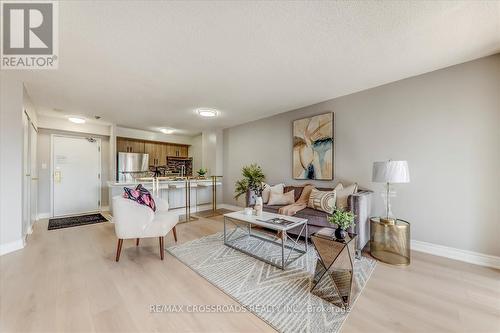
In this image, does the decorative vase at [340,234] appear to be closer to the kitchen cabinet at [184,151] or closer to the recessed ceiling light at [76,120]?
the recessed ceiling light at [76,120]

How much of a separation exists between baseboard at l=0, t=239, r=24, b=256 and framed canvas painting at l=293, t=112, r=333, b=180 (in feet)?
14.8

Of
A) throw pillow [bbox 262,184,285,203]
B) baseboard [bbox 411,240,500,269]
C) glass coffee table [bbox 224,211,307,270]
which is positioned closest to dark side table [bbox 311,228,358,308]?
glass coffee table [bbox 224,211,307,270]

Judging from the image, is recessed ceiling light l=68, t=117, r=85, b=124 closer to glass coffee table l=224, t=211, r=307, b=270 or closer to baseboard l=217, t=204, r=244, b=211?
baseboard l=217, t=204, r=244, b=211

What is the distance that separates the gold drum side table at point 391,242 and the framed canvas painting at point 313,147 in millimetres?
1239

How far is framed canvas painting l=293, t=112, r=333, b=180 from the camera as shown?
3.62 meters

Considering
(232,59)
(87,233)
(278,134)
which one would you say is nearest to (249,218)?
(232,59)

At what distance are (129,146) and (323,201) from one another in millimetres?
5682

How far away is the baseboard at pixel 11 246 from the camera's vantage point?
8.64 feet

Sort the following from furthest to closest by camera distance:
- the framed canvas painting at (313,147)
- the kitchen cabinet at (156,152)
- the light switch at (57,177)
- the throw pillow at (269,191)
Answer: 1. the kitchen cabinet at (156,152)
2. the light switch at (57,177)
3. the throw pillow at (269,191)
4. the framed canvas painting at (313,147)

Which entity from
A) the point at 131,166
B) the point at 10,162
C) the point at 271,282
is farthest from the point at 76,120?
Result: the point at 271,282

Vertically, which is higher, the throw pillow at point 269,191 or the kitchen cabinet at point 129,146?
the kitchen cabinet at point 129,146

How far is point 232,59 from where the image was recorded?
2.29 m

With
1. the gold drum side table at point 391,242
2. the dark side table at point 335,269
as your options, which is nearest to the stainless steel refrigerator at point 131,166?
the dark side table at point 335,269

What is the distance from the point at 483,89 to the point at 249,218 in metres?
3.27
